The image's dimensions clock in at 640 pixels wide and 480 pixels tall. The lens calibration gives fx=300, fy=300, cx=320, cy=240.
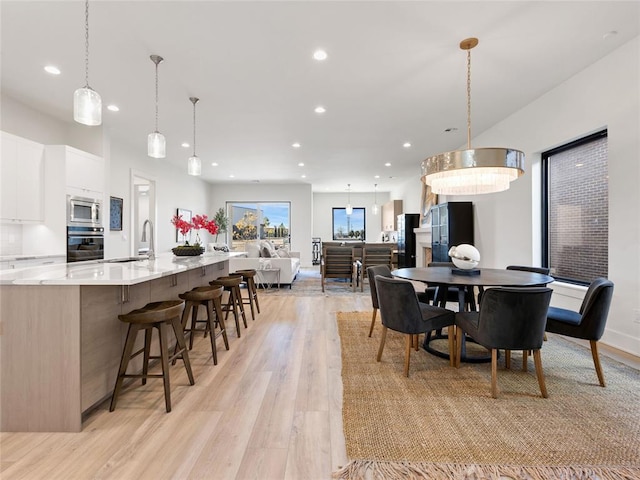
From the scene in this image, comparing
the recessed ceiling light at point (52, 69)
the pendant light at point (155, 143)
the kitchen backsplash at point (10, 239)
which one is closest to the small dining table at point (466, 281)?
the pendant light at point (155, 143)

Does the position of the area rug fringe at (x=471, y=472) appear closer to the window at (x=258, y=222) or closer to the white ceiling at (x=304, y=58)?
the white ceiling at (x=304, y=58)

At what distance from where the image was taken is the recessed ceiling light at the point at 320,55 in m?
2.84

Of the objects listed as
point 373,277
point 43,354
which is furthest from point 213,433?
point 373,277

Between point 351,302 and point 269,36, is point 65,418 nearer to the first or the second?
point 269,36

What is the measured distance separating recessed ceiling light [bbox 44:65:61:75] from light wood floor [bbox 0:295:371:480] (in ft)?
10.9

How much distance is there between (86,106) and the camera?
2100 mm

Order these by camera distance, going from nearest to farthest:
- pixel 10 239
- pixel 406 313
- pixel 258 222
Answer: pixel 406 313 → pixel 10 239 → pixel 258 222

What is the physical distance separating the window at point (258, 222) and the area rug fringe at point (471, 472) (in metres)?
8.95

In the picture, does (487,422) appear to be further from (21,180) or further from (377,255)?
(21,180)

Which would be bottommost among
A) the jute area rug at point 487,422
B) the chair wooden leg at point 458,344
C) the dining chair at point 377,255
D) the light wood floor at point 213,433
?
the light wood floor at point 213,433

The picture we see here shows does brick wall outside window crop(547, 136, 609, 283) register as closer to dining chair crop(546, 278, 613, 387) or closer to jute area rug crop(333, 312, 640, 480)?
jute area rug crop(333, 312, 640, 480)

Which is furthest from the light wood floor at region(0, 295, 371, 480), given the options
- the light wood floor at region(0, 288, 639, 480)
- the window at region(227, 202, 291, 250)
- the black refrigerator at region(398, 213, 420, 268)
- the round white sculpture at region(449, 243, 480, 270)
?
the window at region(227, 202, 291, 250)

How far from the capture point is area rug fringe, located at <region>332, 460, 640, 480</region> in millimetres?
1419

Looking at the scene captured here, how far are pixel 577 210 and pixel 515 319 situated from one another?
8.00ft
